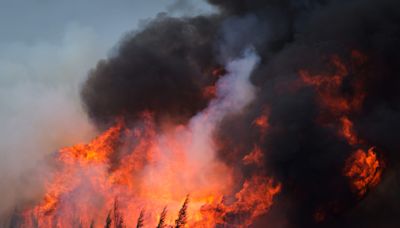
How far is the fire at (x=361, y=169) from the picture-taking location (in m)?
36.2

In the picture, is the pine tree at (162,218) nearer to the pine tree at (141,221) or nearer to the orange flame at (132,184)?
the orange flame at (132,184)

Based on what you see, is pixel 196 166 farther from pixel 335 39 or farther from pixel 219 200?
pixel 335 39

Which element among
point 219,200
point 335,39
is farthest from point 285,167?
point 335,39

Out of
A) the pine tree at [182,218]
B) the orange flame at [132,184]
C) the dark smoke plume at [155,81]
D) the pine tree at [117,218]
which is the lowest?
the pine tree at [182,218]

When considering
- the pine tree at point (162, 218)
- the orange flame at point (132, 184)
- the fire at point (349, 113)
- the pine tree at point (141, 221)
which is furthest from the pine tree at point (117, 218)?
the fire at point (349, 113)

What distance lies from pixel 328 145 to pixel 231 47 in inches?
575

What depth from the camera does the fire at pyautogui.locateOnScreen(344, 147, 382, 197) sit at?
36219mm

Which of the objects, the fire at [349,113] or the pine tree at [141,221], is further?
the fire at [349,113]

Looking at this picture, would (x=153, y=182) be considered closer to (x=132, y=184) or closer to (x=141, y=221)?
(x=132, y=184)

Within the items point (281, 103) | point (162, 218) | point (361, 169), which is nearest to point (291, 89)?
point (281, 103)

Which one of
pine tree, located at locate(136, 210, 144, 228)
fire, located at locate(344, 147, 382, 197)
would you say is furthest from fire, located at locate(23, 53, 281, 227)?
fire, located at locate(344, 147, 382, 197)

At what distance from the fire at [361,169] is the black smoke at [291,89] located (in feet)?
1.98

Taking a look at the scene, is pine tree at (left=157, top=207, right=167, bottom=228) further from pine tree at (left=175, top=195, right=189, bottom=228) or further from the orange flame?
pine tree at (left=175, top=195, right=189, bottom=228)

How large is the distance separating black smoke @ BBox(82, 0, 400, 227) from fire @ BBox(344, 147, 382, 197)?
603 mm
